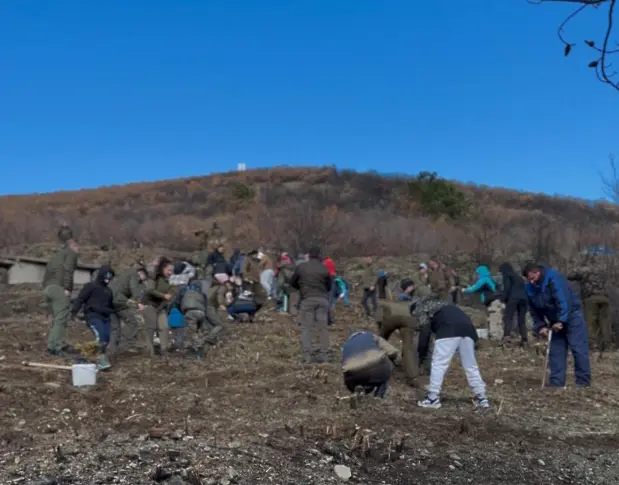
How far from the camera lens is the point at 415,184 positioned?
170 feet

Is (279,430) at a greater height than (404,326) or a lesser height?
lesser

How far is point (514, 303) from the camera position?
48.7 feet

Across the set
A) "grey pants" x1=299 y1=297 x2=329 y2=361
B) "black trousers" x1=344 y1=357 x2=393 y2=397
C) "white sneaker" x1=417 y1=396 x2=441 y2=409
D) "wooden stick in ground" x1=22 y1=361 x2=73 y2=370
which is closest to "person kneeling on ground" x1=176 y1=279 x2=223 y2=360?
"grey pants" x1=299 y1=297 x2=329 y2=361

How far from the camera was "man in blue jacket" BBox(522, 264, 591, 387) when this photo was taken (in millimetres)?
9680

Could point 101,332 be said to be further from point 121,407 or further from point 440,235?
point 440,235

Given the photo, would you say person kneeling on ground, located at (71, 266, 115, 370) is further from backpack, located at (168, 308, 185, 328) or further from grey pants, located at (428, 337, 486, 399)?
grey pants, located at (428, 337, 486, 399)

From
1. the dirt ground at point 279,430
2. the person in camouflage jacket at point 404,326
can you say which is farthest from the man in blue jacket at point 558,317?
the person in camouflage jacket at point 404,326

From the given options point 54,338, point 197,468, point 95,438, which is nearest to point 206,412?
point 95,438

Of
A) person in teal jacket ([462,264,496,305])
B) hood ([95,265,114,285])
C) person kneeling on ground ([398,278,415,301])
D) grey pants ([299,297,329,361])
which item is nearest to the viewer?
person kneeling on ground ([398,278,415,301])

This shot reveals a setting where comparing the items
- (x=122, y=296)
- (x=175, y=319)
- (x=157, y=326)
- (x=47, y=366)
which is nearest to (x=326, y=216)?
(x=175, y=319)

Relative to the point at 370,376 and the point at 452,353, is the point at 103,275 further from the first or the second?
the point at 452,353

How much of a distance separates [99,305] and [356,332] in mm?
3867

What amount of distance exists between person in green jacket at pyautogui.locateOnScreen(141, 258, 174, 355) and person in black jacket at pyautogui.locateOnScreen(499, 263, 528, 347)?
6750mm

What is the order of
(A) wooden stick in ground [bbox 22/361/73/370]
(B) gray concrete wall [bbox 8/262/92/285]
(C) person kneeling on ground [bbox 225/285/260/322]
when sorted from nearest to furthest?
(A) wooden stick in ground [bbox 22/361/73/370] < (C) person kneeling on ground [bbox 225/285/260/322] < (B) gray concrete wall [bbox 8/262/92/285]
